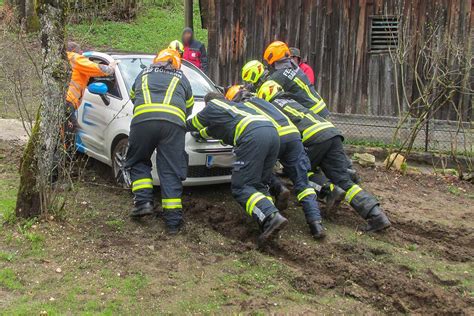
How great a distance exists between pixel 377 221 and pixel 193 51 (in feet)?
21.3

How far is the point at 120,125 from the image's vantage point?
720cm

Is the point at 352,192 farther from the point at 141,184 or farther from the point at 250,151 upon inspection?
the point at 141,184

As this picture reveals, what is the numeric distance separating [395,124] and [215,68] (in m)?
4.23

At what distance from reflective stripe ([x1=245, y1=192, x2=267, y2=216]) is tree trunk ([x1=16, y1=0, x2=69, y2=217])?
1.97 meters

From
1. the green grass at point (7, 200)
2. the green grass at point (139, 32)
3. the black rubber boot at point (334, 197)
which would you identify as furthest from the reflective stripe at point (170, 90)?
the green grass at point (139, 32)

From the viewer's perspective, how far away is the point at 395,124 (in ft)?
36.1

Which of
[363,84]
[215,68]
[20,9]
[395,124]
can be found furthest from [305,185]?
[20,9]

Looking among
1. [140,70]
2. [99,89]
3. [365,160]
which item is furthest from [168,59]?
[365,160]

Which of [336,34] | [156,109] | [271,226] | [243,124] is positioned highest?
[336,34]

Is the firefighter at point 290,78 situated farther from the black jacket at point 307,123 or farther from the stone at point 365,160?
the stone at point 365,160

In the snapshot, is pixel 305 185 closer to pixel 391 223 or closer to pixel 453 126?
pixel 391 223

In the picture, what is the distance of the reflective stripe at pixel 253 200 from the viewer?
6.07m

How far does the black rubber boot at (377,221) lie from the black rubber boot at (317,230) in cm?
65

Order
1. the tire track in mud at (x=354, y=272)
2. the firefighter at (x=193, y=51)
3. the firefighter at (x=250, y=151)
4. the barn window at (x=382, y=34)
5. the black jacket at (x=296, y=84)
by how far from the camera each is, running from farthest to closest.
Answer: the firefighter at (x=193, y=51) → the barn window at (x=382, y=34) → the black jacket at (x=296, y=84) → the firefighter at (x=250, y=151) → the tire track in mud at (x=354, y=272)
